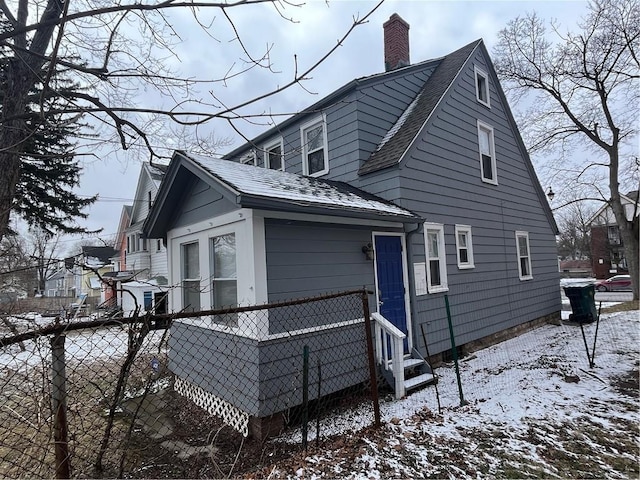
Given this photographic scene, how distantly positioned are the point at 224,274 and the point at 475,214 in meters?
6.52

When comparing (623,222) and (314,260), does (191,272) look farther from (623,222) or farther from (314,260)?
(623,222)

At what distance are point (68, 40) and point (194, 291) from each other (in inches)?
157

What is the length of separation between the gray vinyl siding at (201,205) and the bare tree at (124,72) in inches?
32.7

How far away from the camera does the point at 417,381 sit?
19.0 ft

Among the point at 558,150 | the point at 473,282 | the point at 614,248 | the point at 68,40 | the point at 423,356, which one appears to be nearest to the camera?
the point at 68,40

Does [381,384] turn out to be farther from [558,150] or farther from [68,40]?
[558,150]

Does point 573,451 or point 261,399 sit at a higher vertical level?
point 261,399

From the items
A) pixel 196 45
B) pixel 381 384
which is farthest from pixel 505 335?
pixel 196 45

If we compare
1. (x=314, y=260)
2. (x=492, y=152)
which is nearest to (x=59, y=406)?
(x=314, y=260)

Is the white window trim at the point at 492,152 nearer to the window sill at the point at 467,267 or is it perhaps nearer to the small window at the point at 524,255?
the small window at the point at 524,255

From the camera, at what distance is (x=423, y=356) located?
6.71 m

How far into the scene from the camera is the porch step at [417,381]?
5.62m

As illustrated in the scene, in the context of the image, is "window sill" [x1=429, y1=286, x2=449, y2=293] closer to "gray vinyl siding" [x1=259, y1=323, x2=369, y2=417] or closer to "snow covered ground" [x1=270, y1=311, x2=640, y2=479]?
"snow covered ground" [x1=270, y1=311, x2=640, y2=479]

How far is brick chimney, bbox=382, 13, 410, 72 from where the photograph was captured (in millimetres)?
9602
